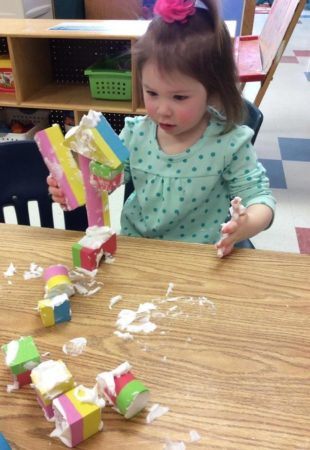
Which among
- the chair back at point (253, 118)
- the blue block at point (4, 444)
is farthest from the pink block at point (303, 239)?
the blue block at point (4, 444)

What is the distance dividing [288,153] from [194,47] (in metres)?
1.91

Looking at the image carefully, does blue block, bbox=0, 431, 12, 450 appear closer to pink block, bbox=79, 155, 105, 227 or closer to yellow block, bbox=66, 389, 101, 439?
yellow block, bbox=66, 389, 101, 439

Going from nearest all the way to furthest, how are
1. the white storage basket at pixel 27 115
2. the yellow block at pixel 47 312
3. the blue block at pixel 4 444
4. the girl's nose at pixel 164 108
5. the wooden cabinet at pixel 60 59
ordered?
the blue block at pixel 4 444 → the yellow block at pixel 47 312 → the girl's nose at pixel 164 108 → the wooden cabinet at pixel 60 59 → the white storage basket at pixel 27 115

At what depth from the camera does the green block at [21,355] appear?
521mm

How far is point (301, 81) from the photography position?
153 inches

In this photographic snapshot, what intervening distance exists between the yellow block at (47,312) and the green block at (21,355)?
0.05 meters

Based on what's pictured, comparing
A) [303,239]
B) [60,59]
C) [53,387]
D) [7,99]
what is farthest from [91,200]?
[60,59]

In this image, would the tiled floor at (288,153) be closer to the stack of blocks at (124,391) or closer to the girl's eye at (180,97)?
the girl's eye at (180,97)

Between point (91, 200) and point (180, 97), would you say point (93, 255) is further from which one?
point (180, 97)

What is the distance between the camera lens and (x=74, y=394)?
1.60 feet

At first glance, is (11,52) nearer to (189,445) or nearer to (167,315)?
(167,315)

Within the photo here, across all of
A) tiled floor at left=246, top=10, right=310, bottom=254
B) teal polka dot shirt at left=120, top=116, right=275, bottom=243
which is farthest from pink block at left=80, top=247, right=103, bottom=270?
tiled floor at left=246, top=10, right=310, bottom=254

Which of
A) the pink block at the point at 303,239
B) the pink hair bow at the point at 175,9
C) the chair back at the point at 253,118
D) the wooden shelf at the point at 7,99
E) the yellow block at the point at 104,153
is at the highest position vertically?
the pink hair bow at the point at 175,9

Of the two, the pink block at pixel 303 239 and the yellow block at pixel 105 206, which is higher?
the yellow block at pixel 105 206
